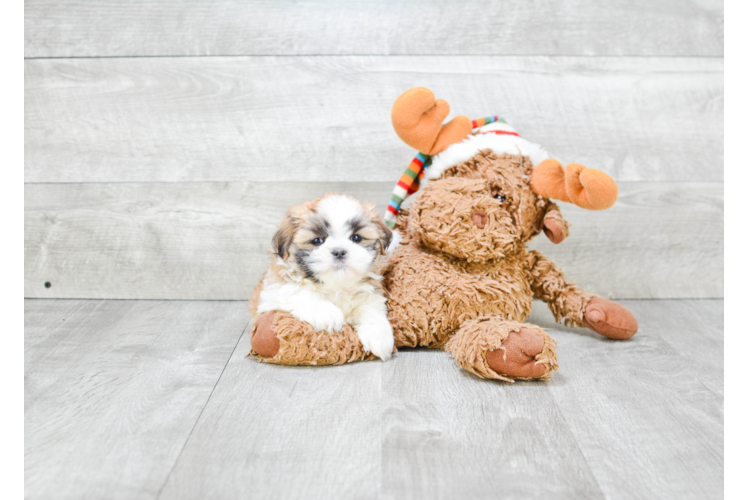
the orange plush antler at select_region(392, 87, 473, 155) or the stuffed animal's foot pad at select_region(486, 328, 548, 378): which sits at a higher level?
the orange plush antler at select_region(392, 87, 473, 155)

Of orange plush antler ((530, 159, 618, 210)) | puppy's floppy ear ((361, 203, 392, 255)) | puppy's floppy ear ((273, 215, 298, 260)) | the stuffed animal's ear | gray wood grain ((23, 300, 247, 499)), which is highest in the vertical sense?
orange plush antler ((530, 159, 618, 210))

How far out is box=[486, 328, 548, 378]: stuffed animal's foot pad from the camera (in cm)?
106

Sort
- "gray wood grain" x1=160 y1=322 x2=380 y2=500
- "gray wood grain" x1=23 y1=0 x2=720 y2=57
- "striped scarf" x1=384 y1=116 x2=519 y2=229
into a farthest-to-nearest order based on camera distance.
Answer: "gray wood grain" x1=23 y1=0 x2=720 y2=57 < "striped scarf" x1=384 y1=116 x2=519 y2=229 < "gray wood grain" x1=160 y1=322 x2=380 y2=500

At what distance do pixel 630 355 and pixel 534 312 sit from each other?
321mm

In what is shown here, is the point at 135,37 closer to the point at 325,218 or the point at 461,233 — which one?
the point at 325,218

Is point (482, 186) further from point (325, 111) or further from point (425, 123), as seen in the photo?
point (325, 111)

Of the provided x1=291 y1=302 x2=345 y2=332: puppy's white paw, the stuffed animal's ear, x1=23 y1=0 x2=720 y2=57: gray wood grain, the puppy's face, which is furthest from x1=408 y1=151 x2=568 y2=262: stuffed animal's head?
x1=23 y1=0 x2=720 y2=57: gray wood grain

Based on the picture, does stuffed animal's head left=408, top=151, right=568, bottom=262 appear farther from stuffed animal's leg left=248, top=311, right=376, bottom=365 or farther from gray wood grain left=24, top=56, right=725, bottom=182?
gray wood grain left=24, top=56, right=725, bottom=182

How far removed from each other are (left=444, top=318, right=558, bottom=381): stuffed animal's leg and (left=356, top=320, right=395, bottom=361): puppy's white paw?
15 centimetres

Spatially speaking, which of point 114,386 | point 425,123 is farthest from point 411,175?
point 114,386

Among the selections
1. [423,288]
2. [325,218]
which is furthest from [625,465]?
[325,218]

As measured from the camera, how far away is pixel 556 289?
1338 millimetres

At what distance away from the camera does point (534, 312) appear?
1541 mm

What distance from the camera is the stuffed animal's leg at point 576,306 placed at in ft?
4.27
